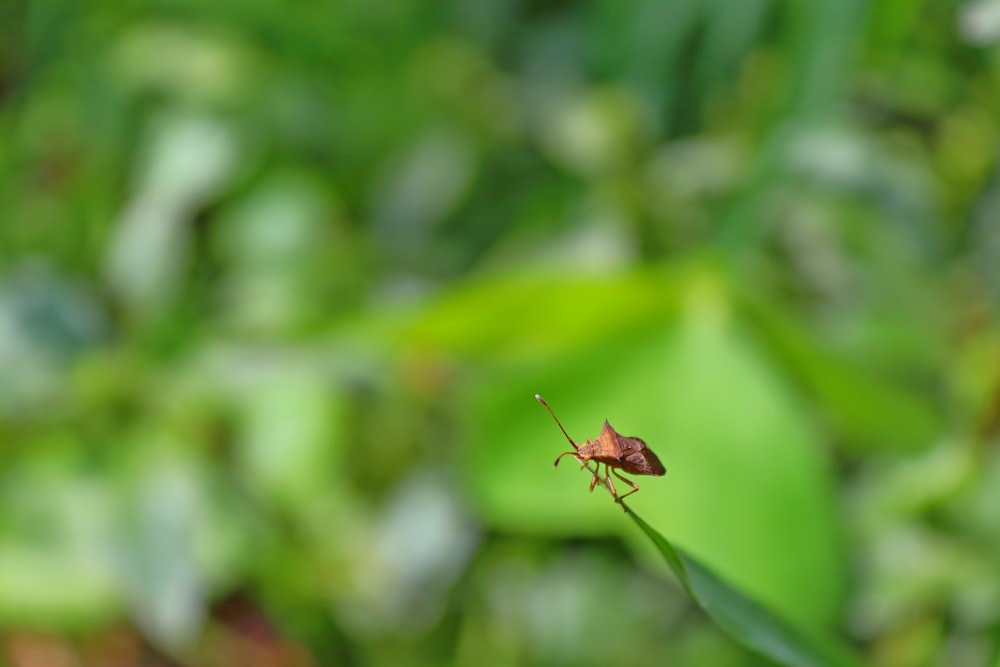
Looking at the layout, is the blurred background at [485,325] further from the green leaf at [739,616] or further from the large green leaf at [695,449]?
the green leaf at [739,616]

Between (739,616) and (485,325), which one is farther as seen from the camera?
(485,325)

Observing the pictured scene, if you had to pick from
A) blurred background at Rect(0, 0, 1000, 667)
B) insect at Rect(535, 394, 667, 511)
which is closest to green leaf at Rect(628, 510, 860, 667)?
insect at Rect(535, 394, 667, 511)

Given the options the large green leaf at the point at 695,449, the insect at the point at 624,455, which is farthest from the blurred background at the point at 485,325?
the insect at the point at 624,455

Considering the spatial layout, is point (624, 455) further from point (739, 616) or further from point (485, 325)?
point (485, 325)

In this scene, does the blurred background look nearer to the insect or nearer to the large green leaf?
the large green leaf

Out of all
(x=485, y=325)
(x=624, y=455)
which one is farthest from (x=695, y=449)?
(x=624, y=455)
